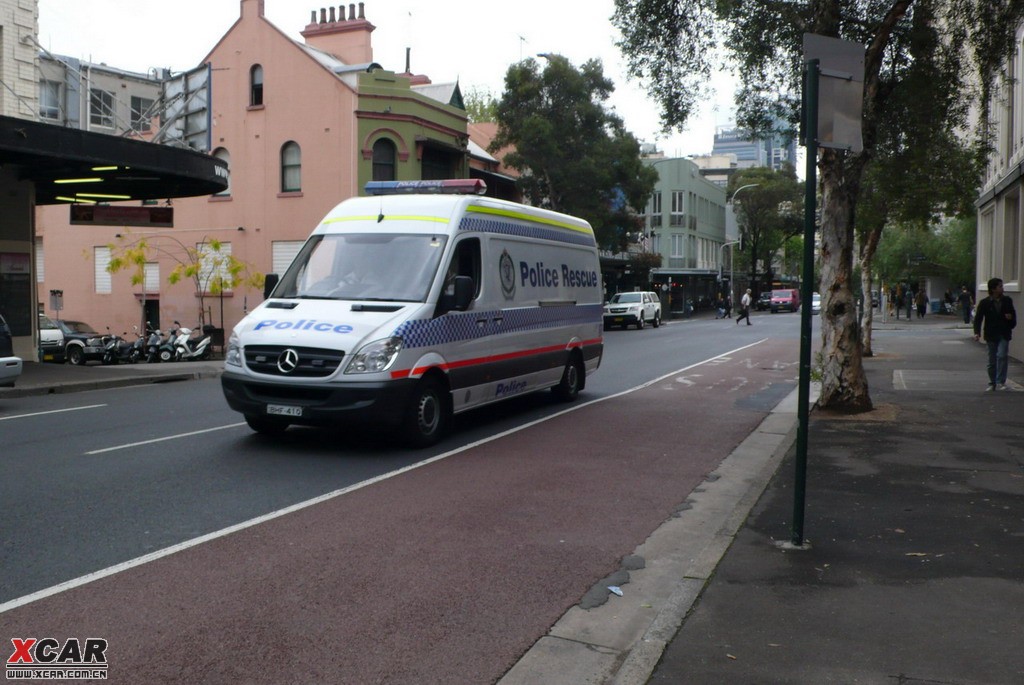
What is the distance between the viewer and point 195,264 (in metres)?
34.7

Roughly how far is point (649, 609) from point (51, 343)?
1095 inches

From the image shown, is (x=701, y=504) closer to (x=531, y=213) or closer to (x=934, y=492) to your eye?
(x=934, y=492)

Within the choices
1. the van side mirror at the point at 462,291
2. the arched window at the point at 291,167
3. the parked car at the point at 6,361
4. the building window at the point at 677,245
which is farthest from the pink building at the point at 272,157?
the building window at the point at 677,245

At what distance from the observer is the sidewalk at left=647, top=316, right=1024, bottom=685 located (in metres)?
4.31

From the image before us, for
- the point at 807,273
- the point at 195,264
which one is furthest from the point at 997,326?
the point at 195,264

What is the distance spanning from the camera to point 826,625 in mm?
4805

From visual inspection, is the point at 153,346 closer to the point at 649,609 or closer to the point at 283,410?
the point at 283,410

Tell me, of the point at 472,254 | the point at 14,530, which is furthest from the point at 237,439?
the point at 14,530

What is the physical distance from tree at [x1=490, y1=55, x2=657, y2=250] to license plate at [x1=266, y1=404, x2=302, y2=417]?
31.8 m

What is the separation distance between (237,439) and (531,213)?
190 inches

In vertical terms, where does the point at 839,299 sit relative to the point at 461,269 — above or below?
below

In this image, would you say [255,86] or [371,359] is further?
[255,86]

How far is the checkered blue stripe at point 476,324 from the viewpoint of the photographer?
32.5 feet

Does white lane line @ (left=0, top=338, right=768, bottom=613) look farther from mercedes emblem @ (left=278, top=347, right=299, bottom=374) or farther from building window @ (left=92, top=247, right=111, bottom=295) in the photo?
building window @ (left=92, top=247, right=111, bottom=295)
